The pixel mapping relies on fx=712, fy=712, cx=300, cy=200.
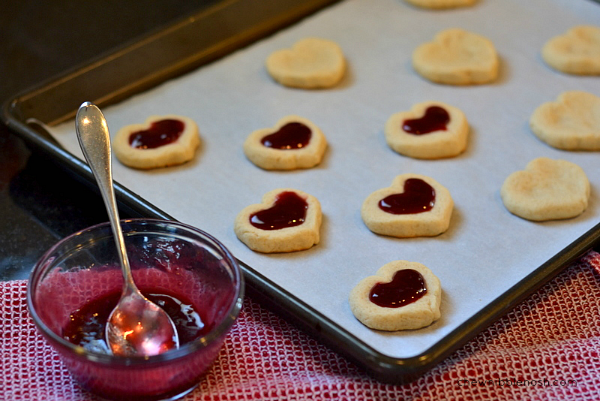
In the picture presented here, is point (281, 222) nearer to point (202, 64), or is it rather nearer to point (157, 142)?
point (157, 142)

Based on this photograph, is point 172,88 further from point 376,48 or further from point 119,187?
point 376,48

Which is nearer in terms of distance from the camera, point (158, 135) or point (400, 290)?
point (400, 290)

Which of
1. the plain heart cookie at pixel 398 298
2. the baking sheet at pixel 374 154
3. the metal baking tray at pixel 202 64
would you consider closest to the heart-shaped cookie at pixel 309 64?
the baking sheet at pixel 374 154

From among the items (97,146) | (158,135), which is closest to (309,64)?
(158,135)

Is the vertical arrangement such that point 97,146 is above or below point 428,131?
above

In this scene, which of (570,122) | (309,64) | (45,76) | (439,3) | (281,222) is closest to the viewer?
(281,222)

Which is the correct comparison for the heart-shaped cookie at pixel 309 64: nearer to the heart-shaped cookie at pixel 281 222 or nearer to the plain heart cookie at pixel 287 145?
the plain heart cookie at pixel 287 145

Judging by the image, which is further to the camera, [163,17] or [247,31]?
[163,17]

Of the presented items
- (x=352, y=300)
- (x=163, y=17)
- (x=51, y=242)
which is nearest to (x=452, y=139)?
(x=352, y=300)
